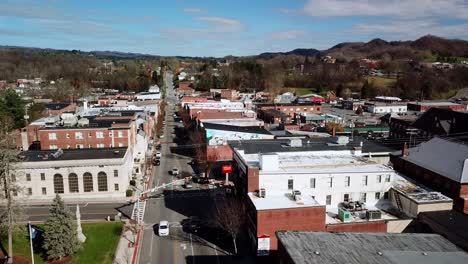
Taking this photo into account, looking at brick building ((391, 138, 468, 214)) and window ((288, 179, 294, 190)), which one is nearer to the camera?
window ((288, 179, 294, 190))

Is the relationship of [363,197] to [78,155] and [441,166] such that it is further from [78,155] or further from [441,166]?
[78,155]

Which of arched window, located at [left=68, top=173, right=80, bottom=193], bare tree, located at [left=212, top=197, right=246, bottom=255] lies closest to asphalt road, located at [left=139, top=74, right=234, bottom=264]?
bare tree, located at [left=212, top=197, right=246, bottom=255]

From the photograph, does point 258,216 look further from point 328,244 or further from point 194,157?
point 194,157

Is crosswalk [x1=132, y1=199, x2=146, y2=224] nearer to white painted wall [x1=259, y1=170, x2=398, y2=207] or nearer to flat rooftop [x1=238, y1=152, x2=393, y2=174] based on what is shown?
flat rooftop [x1=238, y1=152, x2=393, y2=174]

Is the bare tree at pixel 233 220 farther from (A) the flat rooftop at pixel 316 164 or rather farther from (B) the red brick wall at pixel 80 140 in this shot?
(B) the red brick wall at pixel 80 140

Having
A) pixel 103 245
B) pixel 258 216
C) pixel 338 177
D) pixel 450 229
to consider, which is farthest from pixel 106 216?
pixel 450 229

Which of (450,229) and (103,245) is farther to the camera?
(103,245)
